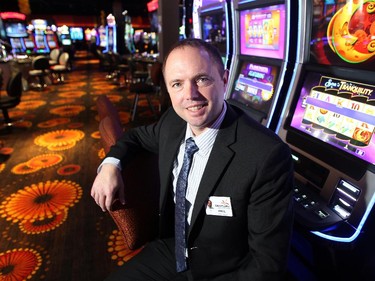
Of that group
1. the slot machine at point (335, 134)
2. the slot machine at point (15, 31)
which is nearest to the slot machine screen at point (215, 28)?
the slot machine at point (335, 134)

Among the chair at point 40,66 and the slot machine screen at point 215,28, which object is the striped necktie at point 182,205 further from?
the chair at point 40,66

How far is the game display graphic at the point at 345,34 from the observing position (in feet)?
4.02

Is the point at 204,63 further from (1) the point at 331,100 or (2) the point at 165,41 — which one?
(2) the point at 165,41

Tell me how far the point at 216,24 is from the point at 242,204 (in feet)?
7.47

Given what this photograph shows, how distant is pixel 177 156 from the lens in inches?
52.0

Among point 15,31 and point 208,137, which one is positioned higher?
point 15,31

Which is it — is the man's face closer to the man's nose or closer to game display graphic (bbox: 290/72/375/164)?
the man's nose

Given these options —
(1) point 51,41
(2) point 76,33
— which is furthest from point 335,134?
(2) point 76,33

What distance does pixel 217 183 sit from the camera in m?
1.08

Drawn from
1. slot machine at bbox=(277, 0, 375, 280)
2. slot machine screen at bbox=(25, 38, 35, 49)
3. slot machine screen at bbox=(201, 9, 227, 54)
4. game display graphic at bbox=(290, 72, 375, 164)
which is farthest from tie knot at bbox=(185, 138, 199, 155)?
slot machine screen at bbox=(25, 38, 35, 49)

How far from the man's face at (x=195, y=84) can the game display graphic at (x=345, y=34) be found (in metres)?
0.67

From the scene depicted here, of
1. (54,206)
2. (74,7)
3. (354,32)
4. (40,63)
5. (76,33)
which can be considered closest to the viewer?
(354,32)

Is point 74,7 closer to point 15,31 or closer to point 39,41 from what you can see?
point 39,41

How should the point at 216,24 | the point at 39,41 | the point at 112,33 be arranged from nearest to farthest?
the point at 216,24, the point at 112,33, the point at 39,41
